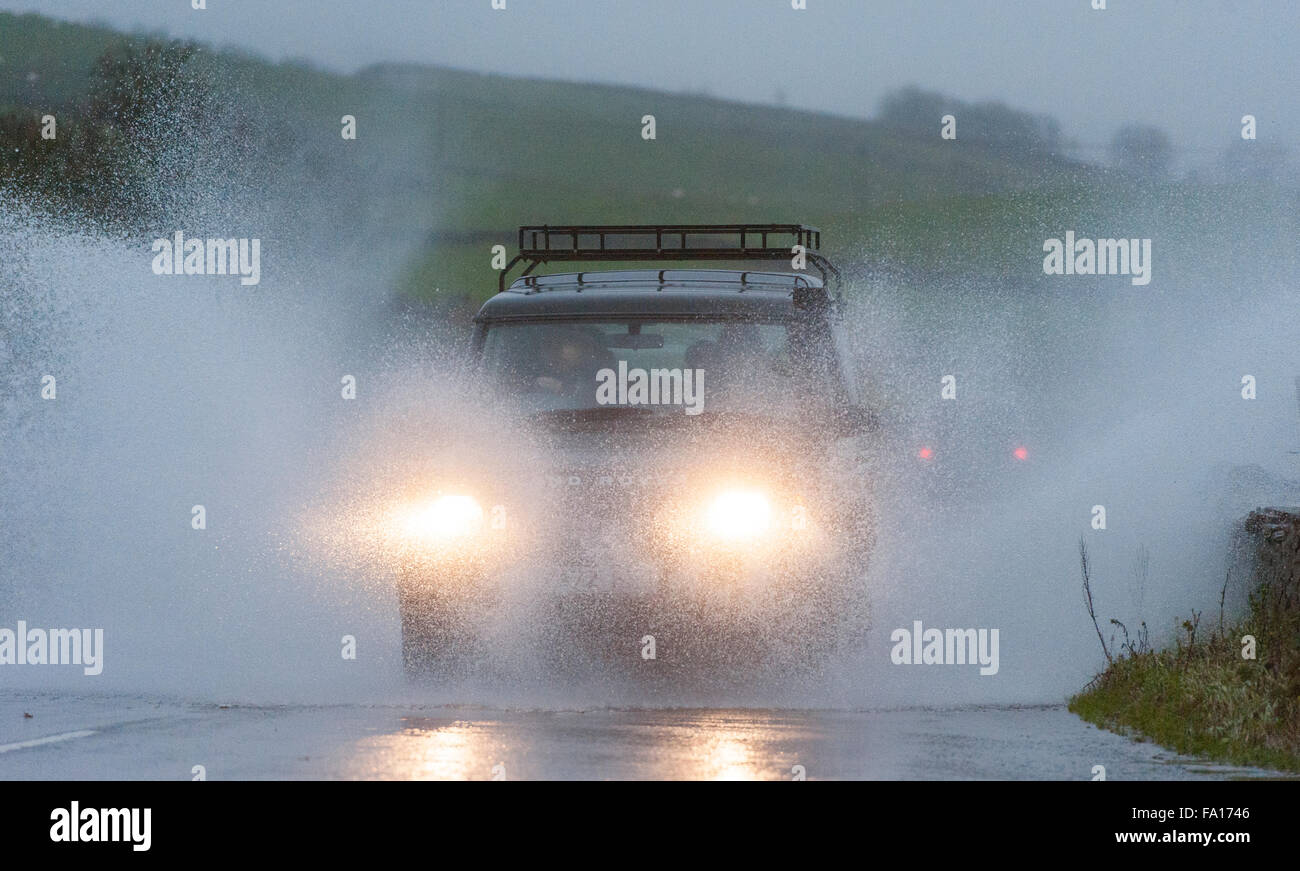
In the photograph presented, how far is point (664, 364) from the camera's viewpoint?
30.2 feet

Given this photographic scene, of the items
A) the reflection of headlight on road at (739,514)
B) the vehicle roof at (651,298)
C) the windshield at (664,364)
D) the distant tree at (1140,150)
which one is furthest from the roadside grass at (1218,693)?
the distant tree at (1140,150)

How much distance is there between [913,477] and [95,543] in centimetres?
559

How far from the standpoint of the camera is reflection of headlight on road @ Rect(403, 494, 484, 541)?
8242 millimetres

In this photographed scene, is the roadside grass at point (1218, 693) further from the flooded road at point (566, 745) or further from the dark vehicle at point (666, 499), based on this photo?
the dark vehicle at point (666, 499)

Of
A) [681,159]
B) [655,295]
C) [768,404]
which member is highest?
[681,159]

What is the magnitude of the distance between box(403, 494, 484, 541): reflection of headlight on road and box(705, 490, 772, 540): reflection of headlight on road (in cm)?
110

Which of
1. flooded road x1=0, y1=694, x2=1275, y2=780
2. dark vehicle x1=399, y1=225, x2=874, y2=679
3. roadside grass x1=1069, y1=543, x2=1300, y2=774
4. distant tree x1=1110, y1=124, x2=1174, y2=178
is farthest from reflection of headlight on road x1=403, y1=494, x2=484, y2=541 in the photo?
distant tree x1=1110, y1=124, x2=1174, y2=178

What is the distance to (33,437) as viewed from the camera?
13.1 metres

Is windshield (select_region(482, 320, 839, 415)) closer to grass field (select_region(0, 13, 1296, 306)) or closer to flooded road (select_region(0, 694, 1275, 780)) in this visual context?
flooded road (select_region(0, 694, 1275, 780))

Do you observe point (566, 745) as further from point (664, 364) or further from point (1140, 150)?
point (1140, 150)

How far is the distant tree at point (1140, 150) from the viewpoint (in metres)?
36.8
